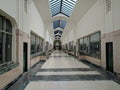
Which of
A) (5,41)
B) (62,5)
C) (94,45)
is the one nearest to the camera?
(5,41)

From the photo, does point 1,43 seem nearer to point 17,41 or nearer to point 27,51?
point 17,41

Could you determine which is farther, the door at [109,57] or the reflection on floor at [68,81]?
the door at [109,57]

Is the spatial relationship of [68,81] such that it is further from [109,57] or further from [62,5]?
[62,5]

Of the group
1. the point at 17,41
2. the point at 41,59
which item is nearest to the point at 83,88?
the point at 17,41

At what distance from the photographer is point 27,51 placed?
988 centimetres

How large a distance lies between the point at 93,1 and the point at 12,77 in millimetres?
8202

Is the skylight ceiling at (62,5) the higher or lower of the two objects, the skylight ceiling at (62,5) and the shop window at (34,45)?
the higher

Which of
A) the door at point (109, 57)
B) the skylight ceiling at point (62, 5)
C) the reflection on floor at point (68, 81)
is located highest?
the skylight ceiling at point (62, 5)

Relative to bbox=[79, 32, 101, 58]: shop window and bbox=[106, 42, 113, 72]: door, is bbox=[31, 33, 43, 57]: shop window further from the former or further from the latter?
bbox=[106, 42, 113, 72]: door

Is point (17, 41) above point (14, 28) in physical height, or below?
below

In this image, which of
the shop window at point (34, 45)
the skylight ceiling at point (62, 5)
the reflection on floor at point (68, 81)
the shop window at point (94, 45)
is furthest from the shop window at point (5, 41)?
the skylight ceiling at point (62, 5)

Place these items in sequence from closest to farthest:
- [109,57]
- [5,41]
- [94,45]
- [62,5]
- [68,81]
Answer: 1. [5,41]
2. [68,81]
3. [109,57]
4. [94,45]
5. [62,5]

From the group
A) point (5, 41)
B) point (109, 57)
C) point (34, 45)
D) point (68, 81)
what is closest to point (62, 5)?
point (34, 45)

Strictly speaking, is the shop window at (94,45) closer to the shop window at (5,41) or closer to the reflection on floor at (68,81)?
the reflection on floor at (68,81)
